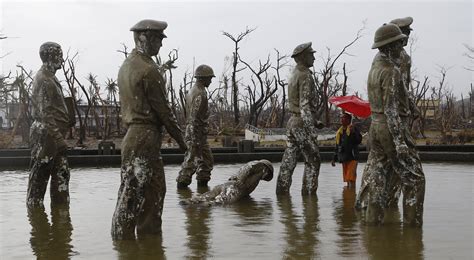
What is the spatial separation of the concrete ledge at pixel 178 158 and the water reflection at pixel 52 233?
28.5 ft

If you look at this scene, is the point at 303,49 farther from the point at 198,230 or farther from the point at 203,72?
the point at 198,230

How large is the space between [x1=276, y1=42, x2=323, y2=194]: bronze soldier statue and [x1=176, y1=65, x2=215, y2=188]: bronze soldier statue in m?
2.17

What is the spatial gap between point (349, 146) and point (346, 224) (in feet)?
15.2

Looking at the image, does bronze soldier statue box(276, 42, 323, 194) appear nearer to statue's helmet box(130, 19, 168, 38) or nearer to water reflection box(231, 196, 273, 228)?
water reflection box(231, 196, 273, 228)

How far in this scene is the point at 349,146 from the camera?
1277cm

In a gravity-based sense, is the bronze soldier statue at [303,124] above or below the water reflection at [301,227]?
above

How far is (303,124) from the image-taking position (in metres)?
11.1

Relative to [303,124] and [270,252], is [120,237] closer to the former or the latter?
[270,252]

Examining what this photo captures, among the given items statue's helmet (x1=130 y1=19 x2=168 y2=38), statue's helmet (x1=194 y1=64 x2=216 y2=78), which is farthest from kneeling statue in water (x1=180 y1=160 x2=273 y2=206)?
statue's helmet (x1=130 y1=19 x2=168 y2=38)

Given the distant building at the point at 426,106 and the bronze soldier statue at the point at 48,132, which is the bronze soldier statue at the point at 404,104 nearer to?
the bronze soldier statue at the point at 48,132

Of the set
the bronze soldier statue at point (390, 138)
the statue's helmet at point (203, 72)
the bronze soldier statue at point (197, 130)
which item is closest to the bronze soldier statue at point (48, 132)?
the bronze soldier statue at point (197, 130)

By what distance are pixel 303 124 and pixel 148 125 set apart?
180 inches

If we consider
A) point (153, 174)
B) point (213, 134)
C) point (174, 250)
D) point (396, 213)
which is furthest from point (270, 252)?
point (213, 134)

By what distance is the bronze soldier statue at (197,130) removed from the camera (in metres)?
12.9
